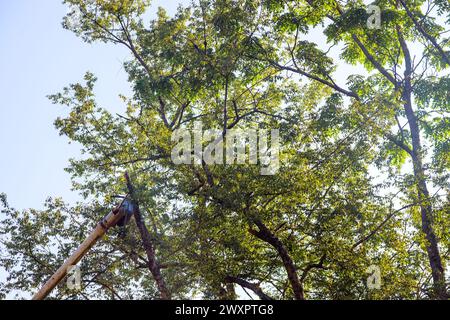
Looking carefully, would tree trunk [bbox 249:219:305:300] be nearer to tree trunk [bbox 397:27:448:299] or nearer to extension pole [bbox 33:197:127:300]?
tree trunk [bbox 397:27:448:299]

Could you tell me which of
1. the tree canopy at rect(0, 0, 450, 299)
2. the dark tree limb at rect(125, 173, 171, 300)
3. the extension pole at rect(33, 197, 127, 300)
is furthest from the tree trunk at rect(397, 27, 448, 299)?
the extension pole at rect(33, 197, 127, 300)

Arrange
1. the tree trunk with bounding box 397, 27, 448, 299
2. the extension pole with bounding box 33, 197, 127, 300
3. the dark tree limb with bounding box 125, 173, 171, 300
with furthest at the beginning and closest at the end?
the extension pole with bounding box 33, 197, 127, 300, the dark tree limb with bounding box 125, 173, 171, 300, the tree trunk with bounding box 397, 27, 448, 299

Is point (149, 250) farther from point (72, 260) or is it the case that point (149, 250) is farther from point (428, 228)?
point (428, 228)

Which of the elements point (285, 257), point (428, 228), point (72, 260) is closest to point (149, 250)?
point (72, 260)

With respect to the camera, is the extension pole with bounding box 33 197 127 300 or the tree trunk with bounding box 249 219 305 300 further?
the extension pole with bounding box 33 197 127 300

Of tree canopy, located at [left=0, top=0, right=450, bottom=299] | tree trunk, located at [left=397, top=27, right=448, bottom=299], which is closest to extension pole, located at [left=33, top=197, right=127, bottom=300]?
tree canopy, located at [left=0, top=0, right=450, bottom=299]

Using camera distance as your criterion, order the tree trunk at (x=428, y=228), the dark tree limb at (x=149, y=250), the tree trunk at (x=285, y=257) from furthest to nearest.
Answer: the dark tree limb at (x=149, y=250)
the tree trunk at (x=285, y=257)
the tree trunk at (x=428, y=228)

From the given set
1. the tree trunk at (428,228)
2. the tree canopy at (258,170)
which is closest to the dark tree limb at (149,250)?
the tree canopy at (258,170)

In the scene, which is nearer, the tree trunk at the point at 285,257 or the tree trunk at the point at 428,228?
the tree trunk at the point at 428,228

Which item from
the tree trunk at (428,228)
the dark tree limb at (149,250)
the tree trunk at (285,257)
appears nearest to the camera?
the tree trunk at (428,228)

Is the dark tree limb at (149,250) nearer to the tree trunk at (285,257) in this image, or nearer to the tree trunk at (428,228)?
the tree trunk at (285,257)

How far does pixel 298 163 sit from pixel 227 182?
1891 millimetres

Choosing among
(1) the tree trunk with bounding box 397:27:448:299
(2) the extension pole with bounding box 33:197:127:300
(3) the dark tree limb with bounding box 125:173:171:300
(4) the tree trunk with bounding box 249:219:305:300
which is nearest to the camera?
(1) the tree trunk with bounding box 397:27:448:299
